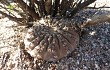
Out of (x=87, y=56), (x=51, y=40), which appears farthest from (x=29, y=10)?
(x=87, y=56)

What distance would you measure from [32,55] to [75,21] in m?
0.88

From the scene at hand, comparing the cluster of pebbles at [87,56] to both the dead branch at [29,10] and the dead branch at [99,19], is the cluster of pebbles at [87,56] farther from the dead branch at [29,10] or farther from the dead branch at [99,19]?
the dead branch at [29,10]

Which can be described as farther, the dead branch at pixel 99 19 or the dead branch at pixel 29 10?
the dead branch at pixel 29 10

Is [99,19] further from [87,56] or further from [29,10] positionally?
[29,10]

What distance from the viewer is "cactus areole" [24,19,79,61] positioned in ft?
10.5

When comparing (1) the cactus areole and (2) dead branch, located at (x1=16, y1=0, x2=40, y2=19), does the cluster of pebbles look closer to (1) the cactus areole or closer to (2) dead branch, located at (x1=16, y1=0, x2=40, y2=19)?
(1) the cactus areole

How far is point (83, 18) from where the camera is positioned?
3.98 meters

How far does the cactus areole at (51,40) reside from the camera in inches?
126

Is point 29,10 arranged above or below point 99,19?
above

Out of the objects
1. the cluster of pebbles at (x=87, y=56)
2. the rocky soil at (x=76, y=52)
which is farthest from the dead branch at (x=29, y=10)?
the cluster of pebbles at (x=87, y=56)

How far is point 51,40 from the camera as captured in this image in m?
3.22

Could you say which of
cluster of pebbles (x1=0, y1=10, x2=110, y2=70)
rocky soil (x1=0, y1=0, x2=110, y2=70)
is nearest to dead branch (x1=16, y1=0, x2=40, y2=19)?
rocky soil (x1=0, y1=0, x2=110, y2=70)

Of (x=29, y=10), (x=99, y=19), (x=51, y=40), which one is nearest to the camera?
(x=51, y=40)

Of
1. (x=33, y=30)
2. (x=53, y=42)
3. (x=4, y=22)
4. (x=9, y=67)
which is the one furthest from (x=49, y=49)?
(x=4, y=22)
